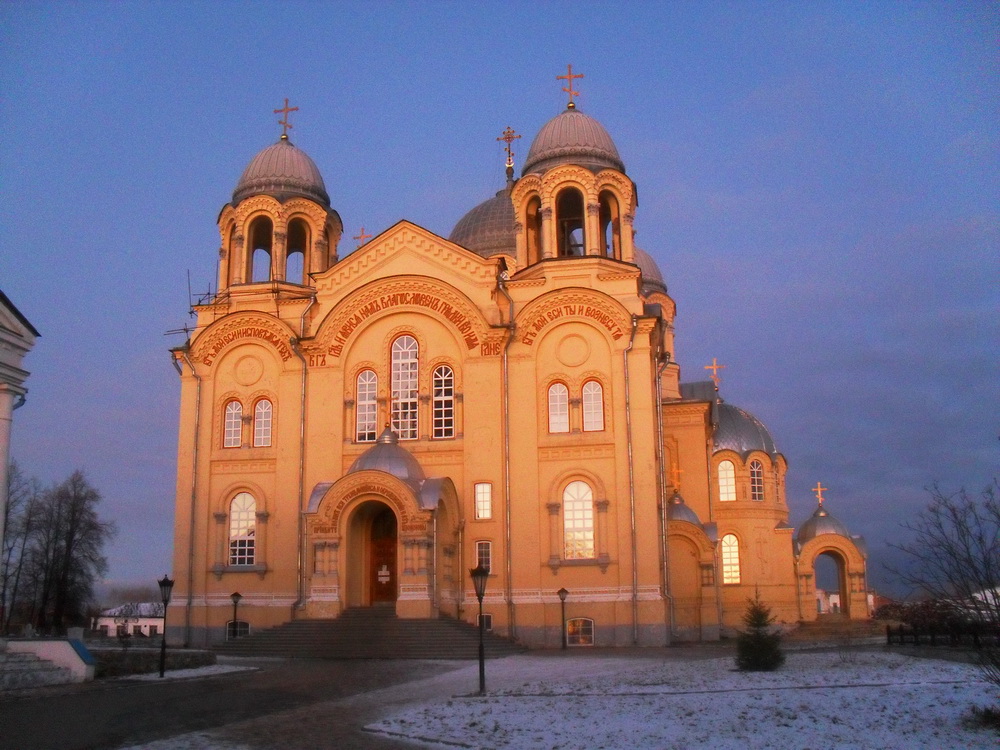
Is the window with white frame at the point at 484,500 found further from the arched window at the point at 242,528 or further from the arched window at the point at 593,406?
the arched window at the point at 242,528

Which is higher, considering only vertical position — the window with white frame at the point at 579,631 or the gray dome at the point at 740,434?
the gray dome at the point at 740,434

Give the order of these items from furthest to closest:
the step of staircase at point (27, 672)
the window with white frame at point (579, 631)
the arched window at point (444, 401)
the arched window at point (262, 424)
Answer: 1. the arched window at point (262, 424)
2. the arched window at point (444, 401)
3. the window with white frame at point (579, 631)
4. the step of staircase at point (27, 672)

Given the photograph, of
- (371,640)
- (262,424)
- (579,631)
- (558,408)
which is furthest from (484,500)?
(262,424)

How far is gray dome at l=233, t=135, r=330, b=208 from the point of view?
37812 mm

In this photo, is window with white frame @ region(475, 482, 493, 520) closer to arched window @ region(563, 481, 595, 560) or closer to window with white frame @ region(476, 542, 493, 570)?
window with white frame @ region(476, 542, 493, 570)

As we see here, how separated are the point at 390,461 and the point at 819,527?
24.9 m

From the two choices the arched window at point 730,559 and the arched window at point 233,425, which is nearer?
the arched window at point 233,425

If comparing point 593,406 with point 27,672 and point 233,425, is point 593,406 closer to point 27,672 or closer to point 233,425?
point 233,425

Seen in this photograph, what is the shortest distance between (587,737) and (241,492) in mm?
23167

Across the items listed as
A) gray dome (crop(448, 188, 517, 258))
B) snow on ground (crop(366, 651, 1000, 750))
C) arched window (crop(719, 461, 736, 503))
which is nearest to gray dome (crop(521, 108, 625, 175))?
gray dome (crop(448, 188, 517, 258))

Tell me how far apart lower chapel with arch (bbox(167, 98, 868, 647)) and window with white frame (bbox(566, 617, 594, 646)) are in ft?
0.24

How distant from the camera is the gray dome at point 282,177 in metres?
37.8

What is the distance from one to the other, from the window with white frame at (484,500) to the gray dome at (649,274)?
19839 mm

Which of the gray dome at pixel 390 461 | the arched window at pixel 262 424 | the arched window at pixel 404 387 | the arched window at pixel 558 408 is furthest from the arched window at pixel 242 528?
the arched window at pixel 558 408
